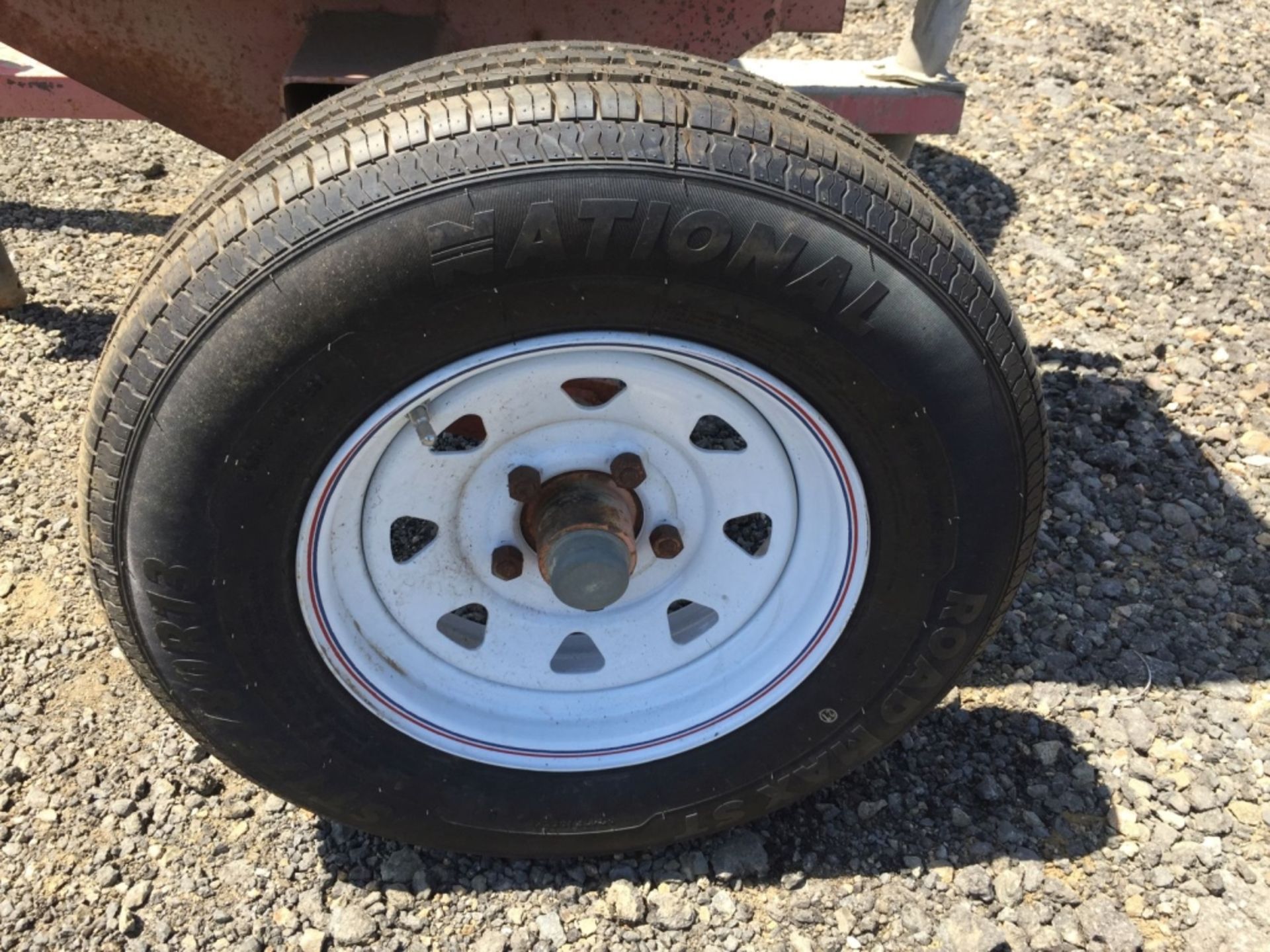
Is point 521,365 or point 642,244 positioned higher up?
point 642,244

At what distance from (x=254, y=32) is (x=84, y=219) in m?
2.21

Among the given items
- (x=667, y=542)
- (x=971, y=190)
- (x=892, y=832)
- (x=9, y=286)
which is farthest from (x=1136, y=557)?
(x=9, y=286)

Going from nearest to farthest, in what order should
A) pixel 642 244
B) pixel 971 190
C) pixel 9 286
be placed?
pixel 642 244
pixel 9 286
pixel 971 190

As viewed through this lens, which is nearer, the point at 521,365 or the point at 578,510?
the point at 521,365

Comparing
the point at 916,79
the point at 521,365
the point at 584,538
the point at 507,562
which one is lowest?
the point at 507,562

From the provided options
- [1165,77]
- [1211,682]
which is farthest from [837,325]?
[1165,77]

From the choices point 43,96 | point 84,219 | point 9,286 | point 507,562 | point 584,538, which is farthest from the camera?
point 84,219

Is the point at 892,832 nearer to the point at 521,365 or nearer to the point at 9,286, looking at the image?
the point at 521,365

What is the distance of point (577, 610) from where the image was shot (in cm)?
227

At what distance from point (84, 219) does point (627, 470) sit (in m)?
3.15

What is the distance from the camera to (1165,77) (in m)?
5.05

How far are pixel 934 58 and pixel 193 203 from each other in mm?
1864

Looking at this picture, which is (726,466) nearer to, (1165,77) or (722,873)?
(722,873)

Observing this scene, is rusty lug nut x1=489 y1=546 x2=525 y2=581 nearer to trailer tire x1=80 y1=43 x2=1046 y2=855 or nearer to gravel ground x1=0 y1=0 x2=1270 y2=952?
trailer tire x1=80 y1=43 x2=1046 y2=855
